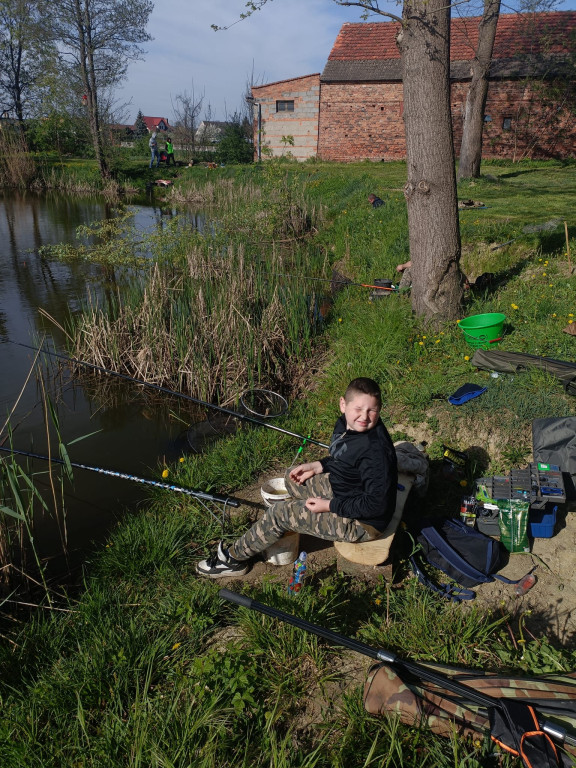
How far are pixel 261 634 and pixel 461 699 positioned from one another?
93 cm

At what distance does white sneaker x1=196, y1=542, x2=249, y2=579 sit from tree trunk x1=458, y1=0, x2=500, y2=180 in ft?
42.9

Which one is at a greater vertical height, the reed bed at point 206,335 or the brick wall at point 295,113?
the brick wall at point 295,113

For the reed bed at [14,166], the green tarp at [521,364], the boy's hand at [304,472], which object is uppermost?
the reed bed at [14,166]

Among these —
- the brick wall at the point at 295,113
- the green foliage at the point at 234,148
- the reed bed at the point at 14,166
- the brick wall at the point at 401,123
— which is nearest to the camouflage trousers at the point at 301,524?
the brick wall at the point at 401,123

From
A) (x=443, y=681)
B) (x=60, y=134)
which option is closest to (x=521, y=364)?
(x=443, y=681)

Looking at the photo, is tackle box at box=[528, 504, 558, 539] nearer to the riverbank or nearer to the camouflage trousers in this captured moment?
the riverbank

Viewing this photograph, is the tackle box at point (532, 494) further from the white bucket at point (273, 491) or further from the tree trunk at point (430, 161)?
the tree trunk at point (430, 161)

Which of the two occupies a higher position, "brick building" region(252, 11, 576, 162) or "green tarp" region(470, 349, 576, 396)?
"brick building" region(252, 11, 576, 162)

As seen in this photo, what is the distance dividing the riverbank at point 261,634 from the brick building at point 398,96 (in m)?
19.2

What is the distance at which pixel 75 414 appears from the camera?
6.04 metres

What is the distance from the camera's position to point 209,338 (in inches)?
240

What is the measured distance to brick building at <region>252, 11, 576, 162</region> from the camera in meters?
21.2

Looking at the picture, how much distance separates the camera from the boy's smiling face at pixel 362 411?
282 centimetres

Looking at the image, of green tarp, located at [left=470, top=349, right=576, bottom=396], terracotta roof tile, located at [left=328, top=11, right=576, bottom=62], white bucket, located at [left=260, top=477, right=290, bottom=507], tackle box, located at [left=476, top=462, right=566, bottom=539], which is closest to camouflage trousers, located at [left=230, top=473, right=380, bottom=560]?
white bucket, located at [left=260, top=477, right=290, bottom=507]
